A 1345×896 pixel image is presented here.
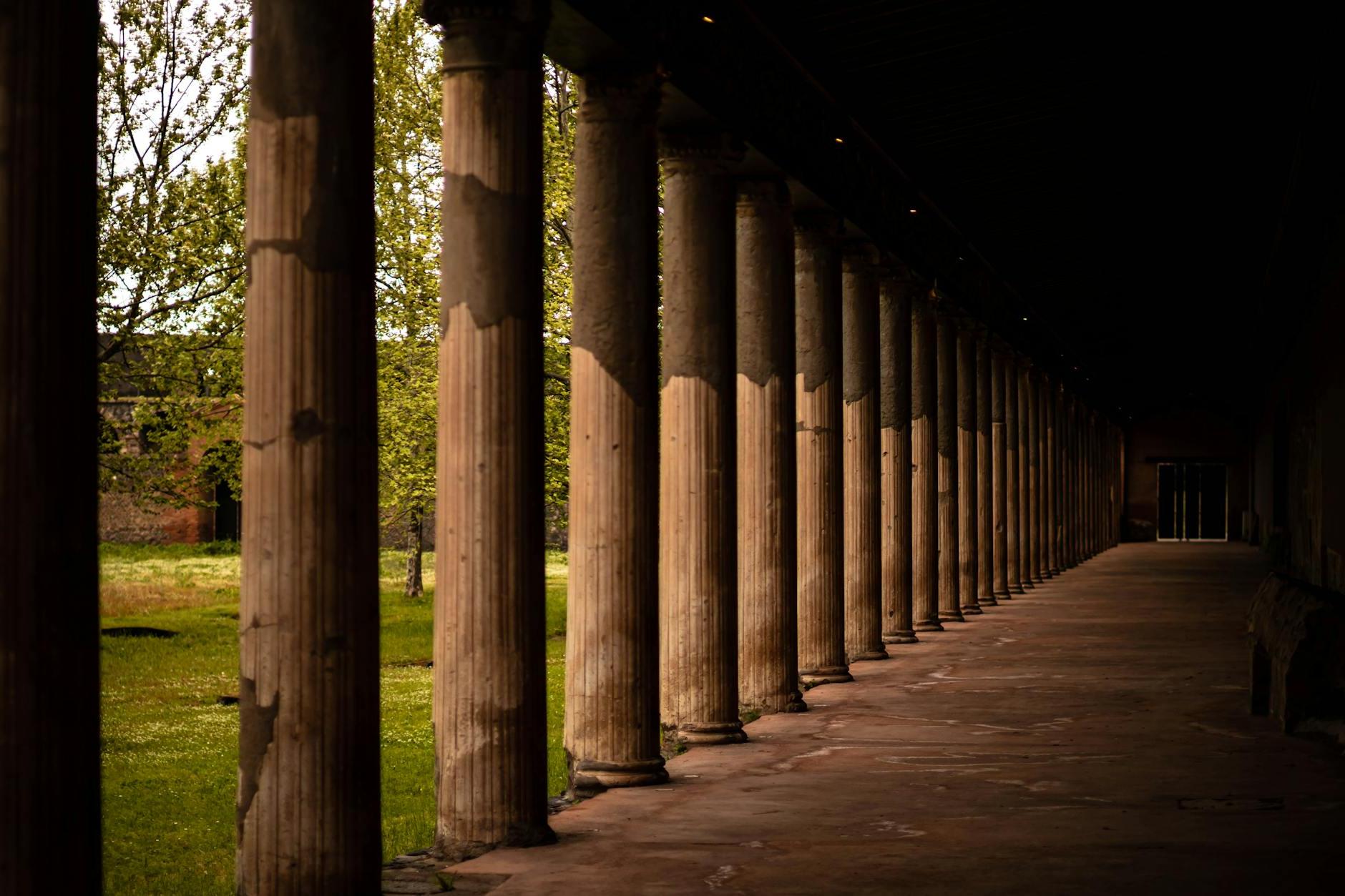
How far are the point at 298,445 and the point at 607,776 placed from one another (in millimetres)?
4397

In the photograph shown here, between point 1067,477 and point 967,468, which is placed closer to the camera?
point 967,468

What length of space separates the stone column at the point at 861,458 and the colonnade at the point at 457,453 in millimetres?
5330

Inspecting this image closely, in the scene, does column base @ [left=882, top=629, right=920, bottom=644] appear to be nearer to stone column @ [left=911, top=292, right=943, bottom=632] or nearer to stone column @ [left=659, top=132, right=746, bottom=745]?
stone column @ [left=911, top=292, right=943, bottom=632]

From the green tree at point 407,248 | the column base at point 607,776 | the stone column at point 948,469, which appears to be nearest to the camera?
the column base at point 607,776

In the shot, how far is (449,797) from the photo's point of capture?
353 inches

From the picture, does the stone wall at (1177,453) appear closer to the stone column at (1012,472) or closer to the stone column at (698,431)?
the stone column at (1012,472)

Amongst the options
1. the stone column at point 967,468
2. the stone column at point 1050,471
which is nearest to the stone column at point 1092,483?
the stone column at point 1050,471

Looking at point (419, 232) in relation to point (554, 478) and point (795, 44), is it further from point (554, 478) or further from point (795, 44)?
point (795, 44)

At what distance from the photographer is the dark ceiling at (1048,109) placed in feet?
46.9

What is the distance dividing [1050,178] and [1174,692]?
9.74 meters

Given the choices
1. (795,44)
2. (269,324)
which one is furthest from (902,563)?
(269,324)

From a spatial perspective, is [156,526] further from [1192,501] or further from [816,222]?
[1192,501]

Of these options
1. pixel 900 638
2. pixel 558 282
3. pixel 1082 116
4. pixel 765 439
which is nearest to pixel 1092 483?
pixel 558 282

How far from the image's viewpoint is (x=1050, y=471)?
43.3 m
